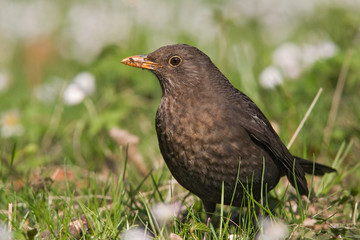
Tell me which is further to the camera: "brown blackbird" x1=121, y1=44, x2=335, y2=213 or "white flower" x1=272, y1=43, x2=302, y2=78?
"white flower" x1=272, y1=43, x2=302, y2=78

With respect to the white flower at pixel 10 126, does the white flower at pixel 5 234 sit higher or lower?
higher

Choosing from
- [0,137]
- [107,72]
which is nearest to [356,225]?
[107,72]

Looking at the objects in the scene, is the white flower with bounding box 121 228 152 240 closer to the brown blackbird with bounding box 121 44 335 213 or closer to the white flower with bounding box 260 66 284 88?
the brown blackbird with bounding box 121 44 335 213

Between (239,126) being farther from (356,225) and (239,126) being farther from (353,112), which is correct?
(353,112)

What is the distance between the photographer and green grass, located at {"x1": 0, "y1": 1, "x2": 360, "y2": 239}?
3.59 metres

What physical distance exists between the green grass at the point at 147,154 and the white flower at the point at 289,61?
7 centimetres

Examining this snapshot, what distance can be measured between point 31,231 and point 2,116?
322cm

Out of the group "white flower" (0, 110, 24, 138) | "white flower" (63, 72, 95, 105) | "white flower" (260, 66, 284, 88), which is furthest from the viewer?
"white flower" (0, 110, 24, 138)

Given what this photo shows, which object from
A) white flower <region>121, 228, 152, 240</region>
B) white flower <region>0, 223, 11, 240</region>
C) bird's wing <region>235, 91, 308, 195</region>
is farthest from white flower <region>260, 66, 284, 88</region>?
white flower <region>0, 223, 11, 240</region>

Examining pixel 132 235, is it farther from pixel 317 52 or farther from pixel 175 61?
pixel 317 52

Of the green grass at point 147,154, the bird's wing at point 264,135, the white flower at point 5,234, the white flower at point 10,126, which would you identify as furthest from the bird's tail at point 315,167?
A: the white flower at point 10,126

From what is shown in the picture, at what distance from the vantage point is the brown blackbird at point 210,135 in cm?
360

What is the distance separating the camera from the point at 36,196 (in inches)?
157

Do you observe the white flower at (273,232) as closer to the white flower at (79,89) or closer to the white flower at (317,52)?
the white flower at (79,89)
